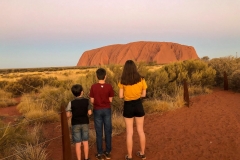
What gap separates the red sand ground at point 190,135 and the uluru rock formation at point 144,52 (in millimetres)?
79729

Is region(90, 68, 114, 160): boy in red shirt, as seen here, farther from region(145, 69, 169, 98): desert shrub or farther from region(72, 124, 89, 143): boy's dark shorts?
region(145, 69, 169, 98): desert shrub

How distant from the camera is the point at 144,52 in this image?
3713 inches

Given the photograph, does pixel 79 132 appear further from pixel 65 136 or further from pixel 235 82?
pixel 235 82

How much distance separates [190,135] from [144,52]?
8937 centimetres

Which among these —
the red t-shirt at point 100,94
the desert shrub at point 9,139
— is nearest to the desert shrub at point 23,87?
the desert shrub at point 9,139

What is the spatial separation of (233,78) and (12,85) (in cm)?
1512

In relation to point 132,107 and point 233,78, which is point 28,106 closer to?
point 132,107

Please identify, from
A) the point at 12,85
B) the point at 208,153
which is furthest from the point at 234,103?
the point at 12,85

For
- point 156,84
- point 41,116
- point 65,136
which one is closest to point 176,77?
point 156,84

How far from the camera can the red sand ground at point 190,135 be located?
16.6ft

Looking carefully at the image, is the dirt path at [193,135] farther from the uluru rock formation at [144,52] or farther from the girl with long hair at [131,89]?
the uluru rock formation at [144,52]

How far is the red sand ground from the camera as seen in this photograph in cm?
505

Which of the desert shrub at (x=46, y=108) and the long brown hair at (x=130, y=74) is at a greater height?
the long brown hair at (x=130, y=74)

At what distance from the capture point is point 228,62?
1541 cm
